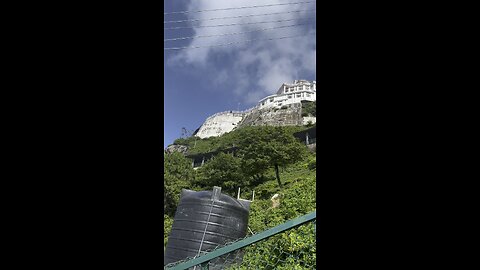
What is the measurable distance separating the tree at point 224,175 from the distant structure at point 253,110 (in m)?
9.72

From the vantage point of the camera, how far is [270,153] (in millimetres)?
14742

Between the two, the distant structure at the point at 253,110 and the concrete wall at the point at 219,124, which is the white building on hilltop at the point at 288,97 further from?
the concrete wall at the point at 219,124

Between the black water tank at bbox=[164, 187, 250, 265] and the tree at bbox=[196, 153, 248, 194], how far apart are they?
1109 centimetres

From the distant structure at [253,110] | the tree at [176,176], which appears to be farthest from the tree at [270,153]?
the distant structure at [253,110]

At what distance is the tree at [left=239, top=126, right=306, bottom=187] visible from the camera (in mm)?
14633

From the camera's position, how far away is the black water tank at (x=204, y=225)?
286cm

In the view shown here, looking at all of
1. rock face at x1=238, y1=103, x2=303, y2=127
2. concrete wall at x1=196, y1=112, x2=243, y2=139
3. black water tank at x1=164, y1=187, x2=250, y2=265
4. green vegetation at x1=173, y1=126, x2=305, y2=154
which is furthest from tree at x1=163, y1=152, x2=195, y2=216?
concrete wall at x1=196, y1=112, x2=243, y2=139

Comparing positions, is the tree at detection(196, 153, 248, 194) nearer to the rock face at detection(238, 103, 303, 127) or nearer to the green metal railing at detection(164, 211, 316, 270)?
the rock face at detection(238, 103, 303, 127)

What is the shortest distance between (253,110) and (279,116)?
4.67 m
